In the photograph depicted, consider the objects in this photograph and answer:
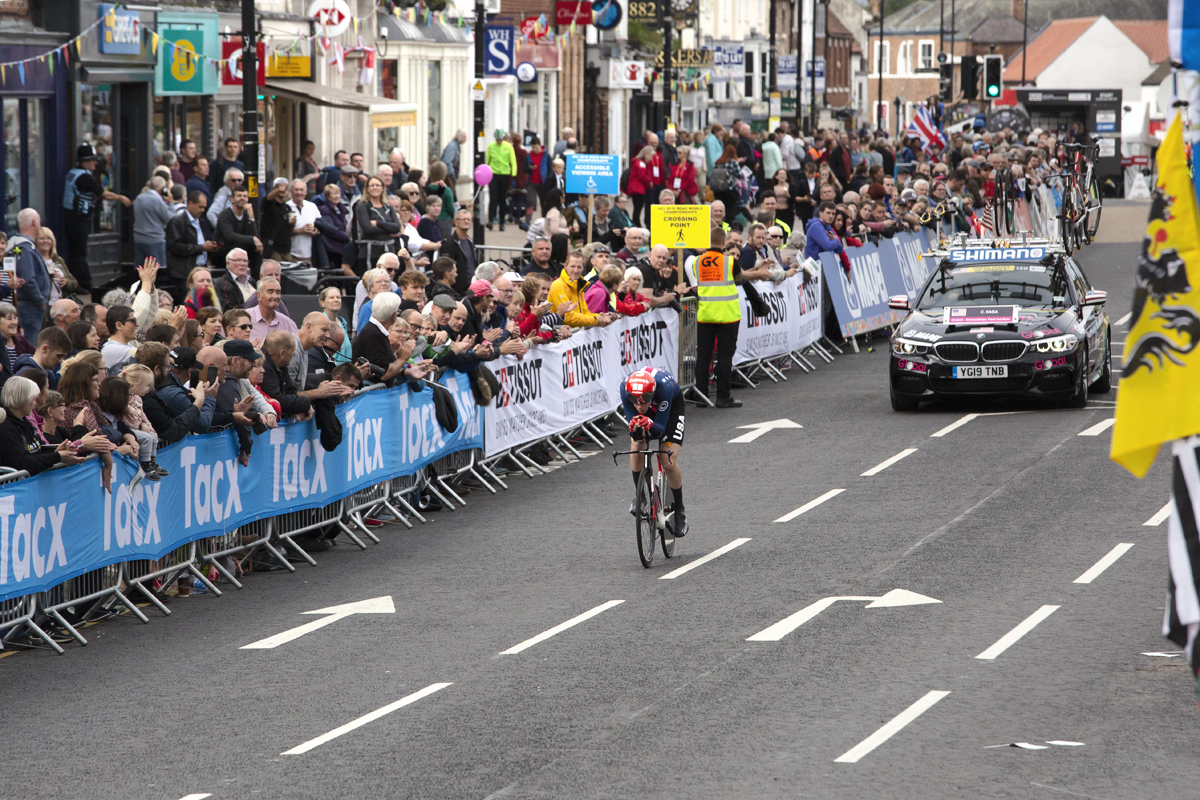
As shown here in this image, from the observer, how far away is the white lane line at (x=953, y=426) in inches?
763

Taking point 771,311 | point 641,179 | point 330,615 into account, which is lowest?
point 330,615

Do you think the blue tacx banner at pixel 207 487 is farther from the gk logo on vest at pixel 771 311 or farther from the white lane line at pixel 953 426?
the gk logo on vest at pixel 771 311

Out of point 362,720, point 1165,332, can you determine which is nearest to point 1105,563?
point 362,720

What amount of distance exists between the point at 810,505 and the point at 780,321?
9.30 metres

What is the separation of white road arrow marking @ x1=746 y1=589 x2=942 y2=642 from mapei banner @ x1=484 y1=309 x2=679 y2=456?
5.78 metres

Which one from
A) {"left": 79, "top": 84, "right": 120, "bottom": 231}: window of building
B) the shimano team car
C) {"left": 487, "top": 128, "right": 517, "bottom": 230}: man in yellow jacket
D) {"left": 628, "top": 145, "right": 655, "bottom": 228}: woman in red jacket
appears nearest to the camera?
the shimano team car

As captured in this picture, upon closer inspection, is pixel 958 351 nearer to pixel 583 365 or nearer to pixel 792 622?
pixel 583 365

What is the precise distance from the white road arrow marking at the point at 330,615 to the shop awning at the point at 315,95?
701 inches

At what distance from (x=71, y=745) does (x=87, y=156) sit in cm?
1605

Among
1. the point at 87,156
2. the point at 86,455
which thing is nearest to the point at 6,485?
the point at 86,455

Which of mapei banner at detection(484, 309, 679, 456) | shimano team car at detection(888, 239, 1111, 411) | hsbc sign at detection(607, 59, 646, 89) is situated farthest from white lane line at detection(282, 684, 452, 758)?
hsbc sign at detection(607, 59, 646, 89)

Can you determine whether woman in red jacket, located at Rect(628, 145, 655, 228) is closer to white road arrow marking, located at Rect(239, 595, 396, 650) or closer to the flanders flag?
white road arrow marking, located at Rect(239, 595, 396, 650)

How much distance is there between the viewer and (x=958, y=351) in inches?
795

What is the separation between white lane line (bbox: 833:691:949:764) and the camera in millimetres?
8711
